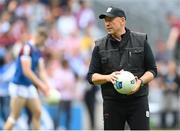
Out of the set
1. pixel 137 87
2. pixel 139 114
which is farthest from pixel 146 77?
pixel 139 114

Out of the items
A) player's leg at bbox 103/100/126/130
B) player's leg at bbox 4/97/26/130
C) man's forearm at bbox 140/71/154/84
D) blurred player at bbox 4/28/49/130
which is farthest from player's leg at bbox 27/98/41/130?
man's forearm at bbox 140/71/154/84

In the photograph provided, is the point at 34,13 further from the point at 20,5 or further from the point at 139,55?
the point at 139,55

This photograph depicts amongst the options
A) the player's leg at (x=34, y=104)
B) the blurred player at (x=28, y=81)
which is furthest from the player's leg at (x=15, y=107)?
the player's leg at (x=34, y=104)

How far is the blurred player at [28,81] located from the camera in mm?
12344

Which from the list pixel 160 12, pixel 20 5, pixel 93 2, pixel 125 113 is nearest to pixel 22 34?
pixel 20 5

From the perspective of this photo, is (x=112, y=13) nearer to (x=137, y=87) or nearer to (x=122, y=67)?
(x=122, y=67)

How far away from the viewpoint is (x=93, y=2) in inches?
822

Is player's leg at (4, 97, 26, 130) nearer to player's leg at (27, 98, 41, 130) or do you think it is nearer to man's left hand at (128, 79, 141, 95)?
player's leg at (27, 98, 41, 130)

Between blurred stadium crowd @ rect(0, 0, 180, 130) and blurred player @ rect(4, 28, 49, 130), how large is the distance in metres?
2.61

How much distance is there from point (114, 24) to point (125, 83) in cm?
80

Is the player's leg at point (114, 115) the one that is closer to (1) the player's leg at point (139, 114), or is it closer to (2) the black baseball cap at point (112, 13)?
(1) the player's leg at point (139, 114)

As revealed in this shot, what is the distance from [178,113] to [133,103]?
33.2ft

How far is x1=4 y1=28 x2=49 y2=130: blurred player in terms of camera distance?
12344 mm

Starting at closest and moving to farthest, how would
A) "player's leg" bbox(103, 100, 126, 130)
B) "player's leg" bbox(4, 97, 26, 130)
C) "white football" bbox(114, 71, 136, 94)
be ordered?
"white football" bbox(114, 71, 136, 94) < "player's leg" bbox(103, 100, 126, 130) < "player's leg" bbox(4, 97, 26, 130)
